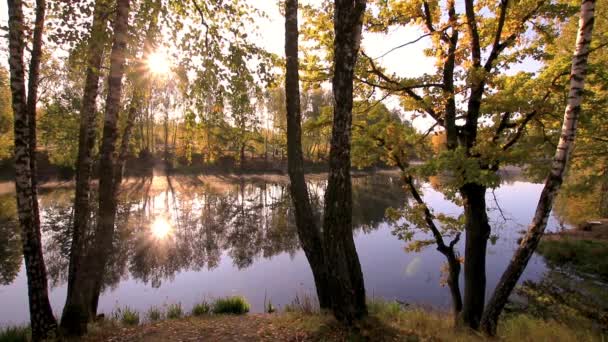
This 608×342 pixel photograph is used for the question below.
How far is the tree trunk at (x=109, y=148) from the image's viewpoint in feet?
18.8

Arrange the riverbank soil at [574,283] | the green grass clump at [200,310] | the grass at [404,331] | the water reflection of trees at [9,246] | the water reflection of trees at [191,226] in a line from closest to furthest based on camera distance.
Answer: the grass at [404,331]
the green grass clump at [200,310]
the riverbank soil at [574,283]
the water reflection of trees at [9,246]
the water reflection of trees at [191,226]

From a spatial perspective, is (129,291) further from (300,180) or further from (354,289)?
(354,289)

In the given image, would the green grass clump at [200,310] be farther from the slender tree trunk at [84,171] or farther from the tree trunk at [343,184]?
the tree trunk at [343,184]


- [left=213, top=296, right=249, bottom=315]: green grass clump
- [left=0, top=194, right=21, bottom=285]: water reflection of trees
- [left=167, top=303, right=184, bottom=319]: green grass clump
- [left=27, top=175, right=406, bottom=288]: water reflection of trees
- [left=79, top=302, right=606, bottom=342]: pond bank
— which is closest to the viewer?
[left=79, top=302, right=606, bottom=342]: pond bank

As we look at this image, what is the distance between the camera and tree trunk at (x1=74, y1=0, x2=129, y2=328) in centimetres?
572

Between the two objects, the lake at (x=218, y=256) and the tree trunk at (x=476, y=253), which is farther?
the lake at (x=218, y=256)

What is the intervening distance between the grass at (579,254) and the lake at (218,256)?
787mm

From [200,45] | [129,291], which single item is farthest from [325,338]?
[129,291]

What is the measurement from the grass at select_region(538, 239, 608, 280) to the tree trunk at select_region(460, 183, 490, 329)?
30.3ft

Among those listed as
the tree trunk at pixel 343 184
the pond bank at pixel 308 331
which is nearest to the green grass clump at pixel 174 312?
the pond bank at pixel 308 331

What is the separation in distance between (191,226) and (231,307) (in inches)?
493

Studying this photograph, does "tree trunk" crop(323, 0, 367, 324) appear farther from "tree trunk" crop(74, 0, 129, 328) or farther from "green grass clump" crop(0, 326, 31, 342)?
"green grass clump" crop(0, 326, 31, 342)

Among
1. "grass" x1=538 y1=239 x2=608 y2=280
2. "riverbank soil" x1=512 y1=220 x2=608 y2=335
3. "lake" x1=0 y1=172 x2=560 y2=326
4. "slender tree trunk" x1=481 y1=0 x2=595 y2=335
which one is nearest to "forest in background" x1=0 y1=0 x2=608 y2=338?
"slender tree trunk" x1=481 y1=0 x2=595 y2=335

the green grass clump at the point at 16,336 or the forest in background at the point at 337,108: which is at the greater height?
the forest in background at the point at 337,108
